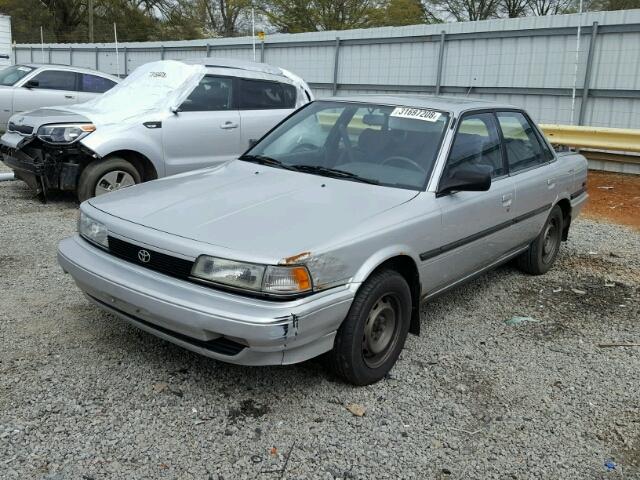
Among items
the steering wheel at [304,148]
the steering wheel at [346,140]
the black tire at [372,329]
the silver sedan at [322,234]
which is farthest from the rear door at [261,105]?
the black tire at [372,329]

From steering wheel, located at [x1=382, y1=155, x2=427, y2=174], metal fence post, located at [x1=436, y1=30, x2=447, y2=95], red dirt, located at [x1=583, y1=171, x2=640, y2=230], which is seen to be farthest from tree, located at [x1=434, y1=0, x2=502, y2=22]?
steering wheel, located at [x1=382, y1=155, x2=427, y2=174]

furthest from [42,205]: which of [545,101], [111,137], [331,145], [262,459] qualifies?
[545,101]

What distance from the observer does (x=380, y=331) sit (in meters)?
3.48

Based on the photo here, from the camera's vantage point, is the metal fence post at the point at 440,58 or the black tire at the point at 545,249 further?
the metal fence post at the point at 440,58

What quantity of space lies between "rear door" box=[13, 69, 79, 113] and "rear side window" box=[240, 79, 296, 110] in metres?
5.35

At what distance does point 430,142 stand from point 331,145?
69cm

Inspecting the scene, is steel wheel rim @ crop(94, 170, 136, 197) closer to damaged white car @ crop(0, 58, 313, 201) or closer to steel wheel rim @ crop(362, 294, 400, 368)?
damaged white car @ crop(0, 58, 313, 201)

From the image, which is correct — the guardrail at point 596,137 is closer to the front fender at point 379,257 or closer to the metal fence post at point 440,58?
the metal fence post at point 440,58

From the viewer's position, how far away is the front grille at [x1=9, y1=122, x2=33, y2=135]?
6.98 metres

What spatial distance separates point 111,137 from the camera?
22.2 ft

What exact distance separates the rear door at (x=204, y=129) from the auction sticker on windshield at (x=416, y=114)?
3.64 m

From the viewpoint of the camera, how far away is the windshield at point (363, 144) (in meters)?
3.92

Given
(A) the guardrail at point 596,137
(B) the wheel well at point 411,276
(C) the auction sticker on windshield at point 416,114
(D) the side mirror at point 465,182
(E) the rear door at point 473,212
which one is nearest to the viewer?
(B) the wheel well at point 411,276

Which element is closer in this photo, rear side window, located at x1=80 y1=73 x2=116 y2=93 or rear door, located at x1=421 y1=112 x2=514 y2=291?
rear door, located at x1=421 y1=112 x2=514 y2=291
